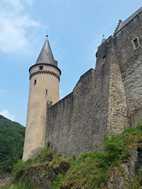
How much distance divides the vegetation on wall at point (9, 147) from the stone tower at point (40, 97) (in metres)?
3.82

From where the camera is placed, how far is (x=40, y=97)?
2738 cm

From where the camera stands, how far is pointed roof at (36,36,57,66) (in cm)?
2865

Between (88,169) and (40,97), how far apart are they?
38.5ft

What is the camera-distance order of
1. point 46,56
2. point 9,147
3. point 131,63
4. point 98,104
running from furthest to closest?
point 9,147
point 46,56
point 98,104
point 131,63

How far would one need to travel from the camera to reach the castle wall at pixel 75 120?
21.1m

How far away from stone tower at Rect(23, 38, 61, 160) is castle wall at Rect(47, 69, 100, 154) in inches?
28.4

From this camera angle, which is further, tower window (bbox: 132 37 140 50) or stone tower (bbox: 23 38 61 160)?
stone tower (bbox: 23 38 61 160)

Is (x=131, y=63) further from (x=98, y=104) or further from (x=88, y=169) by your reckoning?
(x=88, y=169)

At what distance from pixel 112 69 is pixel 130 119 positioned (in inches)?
112

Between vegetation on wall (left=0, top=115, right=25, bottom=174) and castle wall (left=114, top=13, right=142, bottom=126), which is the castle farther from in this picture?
vegetation on wall (left=0, top=115, right=25, bottom=174)

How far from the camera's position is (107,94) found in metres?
19.6

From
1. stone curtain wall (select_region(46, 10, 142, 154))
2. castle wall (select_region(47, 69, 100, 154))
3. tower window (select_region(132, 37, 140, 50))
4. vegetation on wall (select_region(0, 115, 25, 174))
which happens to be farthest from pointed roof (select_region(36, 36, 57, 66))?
tower window (select_region(132, 37, 140, 50))

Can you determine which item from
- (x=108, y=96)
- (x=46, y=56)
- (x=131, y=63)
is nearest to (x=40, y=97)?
(x=46, y=56)

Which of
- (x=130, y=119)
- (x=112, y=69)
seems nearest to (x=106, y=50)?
(x=112, y=69)
